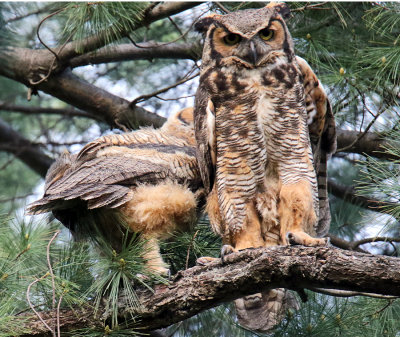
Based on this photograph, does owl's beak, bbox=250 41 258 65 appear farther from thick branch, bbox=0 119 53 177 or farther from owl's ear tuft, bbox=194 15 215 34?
thick branch, bbox=0 119 53 177

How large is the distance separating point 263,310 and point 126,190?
0.80 meters

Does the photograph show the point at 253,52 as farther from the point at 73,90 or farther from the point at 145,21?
the point at 73,90

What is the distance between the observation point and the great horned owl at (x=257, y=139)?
2887mm

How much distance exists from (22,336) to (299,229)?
3.96 feet

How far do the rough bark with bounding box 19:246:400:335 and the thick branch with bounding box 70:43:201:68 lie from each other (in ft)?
6.04

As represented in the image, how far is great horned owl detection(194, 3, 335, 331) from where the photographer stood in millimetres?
2887

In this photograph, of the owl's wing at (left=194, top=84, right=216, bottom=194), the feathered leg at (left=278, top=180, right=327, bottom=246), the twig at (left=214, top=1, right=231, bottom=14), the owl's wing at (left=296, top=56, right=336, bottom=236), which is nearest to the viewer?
the feathered leg at (left=278, top=180, right=327, bottom=246)

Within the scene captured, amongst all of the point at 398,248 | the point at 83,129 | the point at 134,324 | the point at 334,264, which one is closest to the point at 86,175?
the point at 134,324

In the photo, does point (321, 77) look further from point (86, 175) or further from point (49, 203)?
point (49, 203)

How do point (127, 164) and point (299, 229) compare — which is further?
point (127, 164)

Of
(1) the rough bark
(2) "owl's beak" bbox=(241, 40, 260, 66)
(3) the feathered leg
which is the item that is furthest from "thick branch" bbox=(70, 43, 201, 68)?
(1) the rough bark

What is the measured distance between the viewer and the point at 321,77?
3.47m

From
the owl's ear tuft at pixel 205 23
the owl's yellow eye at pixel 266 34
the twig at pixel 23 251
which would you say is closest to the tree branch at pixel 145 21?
the owl's ear tuft at pixel 205 23

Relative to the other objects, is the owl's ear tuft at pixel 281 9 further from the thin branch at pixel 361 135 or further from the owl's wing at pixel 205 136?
the thin branch at pixel 361 135
